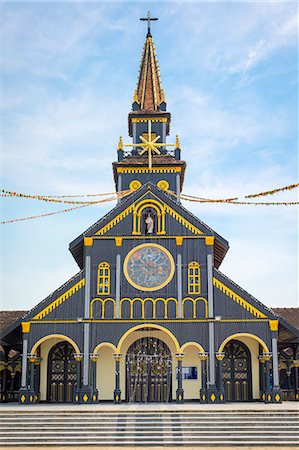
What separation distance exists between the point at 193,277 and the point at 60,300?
23.0 ft

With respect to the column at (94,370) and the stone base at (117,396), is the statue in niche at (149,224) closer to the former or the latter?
the column at (94,370)

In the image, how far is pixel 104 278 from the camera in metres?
32.9

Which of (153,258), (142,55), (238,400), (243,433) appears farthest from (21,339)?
(142,55)

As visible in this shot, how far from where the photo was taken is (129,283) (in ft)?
107

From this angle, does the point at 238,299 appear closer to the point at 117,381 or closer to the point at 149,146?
the point at 117,381

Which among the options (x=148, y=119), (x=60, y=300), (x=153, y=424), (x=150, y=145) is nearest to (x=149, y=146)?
(x=150, y=145)

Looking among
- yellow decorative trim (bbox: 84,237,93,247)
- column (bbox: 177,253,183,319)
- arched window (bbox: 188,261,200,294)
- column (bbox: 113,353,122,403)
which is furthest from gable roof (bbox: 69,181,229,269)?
column (bbox: 113,353,122,403)

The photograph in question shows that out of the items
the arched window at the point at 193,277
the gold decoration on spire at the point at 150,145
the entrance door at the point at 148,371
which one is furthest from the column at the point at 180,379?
the gold decoration on spire at the point at 150,145

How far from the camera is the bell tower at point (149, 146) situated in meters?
39.2

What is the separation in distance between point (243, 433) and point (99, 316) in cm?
1080

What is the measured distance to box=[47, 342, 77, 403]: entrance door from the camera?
110ft

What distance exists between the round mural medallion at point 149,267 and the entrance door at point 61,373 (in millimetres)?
5387

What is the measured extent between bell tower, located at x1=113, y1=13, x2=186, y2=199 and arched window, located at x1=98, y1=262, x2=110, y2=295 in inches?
293

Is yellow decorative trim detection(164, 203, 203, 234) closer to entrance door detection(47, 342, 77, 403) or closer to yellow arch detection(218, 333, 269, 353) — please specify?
yellow arch detection(218, 333, 269, 353)
